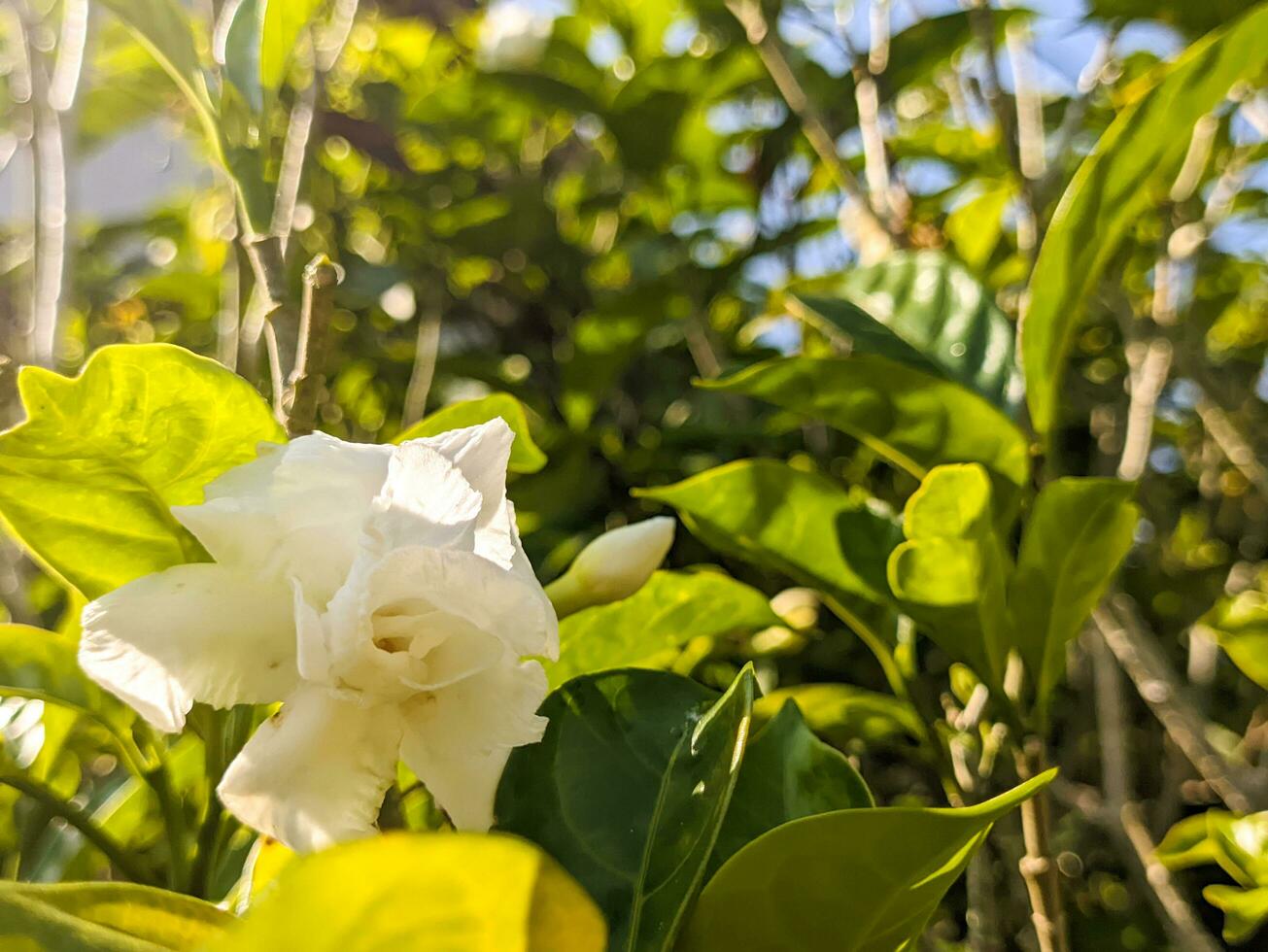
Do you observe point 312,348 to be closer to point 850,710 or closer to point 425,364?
point 850,710

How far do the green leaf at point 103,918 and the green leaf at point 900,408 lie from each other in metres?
0.47

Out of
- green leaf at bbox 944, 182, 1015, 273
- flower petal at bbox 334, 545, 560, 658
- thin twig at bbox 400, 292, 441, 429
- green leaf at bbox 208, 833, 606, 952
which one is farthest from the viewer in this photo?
green leaf at bbox 944, 182, 1015, 273

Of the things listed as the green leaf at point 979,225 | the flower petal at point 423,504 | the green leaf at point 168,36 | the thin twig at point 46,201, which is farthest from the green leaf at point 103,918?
the green leaf at point 979,225

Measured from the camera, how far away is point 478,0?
1.84 metres

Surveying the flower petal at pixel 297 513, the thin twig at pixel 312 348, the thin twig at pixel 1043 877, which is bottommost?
the thin twig at pixel 1043 877

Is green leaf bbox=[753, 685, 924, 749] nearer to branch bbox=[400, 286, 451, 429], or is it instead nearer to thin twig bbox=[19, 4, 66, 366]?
branch bbox=[400, 286, 451, 429]

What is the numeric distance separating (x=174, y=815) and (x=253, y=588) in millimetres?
203

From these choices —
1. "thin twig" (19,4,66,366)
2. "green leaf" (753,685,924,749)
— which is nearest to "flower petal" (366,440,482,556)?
"green leaf" (753,685,924,749)

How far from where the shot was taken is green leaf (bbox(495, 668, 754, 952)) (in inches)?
16.4

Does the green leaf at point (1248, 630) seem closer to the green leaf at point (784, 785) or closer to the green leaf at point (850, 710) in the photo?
the green leaf at point (850, 710)

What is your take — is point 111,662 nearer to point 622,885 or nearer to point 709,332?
point 622,885

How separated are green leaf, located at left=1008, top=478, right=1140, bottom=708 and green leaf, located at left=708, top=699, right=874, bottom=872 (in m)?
0.21

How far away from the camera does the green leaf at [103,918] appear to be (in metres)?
0.30

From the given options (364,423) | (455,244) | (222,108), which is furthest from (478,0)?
(222,108)
